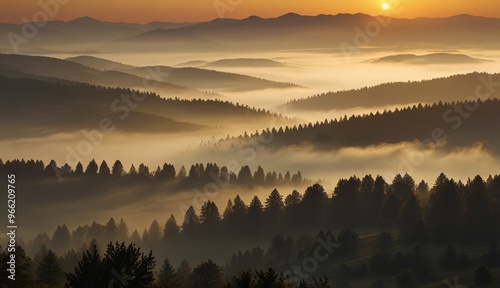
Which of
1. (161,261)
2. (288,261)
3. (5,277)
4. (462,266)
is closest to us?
(5,277)

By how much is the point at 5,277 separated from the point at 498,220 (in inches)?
3914

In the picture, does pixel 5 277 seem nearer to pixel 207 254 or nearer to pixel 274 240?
pixel 274 240

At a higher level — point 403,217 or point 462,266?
point 403,217

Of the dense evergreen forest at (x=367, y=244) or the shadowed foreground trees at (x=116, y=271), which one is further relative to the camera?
the dense evergreen forest at (x=367, y=244)

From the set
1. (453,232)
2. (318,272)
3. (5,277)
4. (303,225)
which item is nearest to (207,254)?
(303,225)

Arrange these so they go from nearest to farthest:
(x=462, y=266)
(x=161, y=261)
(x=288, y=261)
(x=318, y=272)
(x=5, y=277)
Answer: (x=5, y=277), (x=462, y=266), (x=318, y=272), (x=288, y=261), (x=161, y=261)

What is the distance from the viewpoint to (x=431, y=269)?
140 m

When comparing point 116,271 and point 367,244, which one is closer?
point 116,271

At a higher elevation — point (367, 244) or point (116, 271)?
point (367, 244)

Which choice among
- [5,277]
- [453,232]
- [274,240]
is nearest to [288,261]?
[274,240]

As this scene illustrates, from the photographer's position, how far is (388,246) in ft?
518

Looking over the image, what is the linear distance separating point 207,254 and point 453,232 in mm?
60285

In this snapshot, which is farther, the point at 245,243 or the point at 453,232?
the point at 245,243

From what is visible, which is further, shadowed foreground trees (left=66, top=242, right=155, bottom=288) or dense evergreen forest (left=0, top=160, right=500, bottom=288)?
dense evergreen forest (left=0, top=160, right=500, bottom=288)
